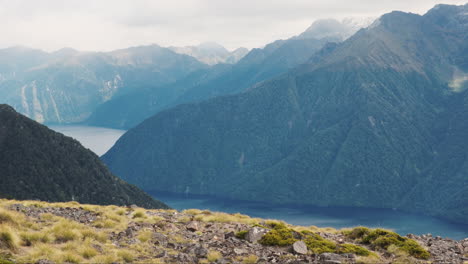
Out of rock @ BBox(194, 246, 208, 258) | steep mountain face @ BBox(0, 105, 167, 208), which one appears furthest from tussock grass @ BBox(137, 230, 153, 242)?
steep mountain face @ BBox(0, 105, 167, 208)

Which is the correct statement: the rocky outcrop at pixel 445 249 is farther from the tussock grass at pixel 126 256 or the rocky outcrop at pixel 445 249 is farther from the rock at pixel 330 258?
the tussock grass at pixel 126 256

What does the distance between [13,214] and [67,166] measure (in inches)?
6128

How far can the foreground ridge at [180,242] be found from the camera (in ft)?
80.9

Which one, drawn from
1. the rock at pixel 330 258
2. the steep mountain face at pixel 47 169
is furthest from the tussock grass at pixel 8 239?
the steep mountain face at pixel 47 169

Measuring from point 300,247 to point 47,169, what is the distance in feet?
518

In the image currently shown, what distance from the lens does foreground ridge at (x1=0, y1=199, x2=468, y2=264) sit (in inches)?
971

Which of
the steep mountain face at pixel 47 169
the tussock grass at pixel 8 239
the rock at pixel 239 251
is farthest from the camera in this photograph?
the steep mountain face at pixel 47 169

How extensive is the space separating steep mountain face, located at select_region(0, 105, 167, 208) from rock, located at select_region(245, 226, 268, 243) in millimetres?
132207

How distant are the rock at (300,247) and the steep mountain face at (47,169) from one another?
135 meters

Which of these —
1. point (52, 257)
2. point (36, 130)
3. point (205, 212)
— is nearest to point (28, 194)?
point (36, 130)

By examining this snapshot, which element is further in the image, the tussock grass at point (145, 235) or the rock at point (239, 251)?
the tussock grass at point (145, 235)

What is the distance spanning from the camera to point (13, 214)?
28.9 meters

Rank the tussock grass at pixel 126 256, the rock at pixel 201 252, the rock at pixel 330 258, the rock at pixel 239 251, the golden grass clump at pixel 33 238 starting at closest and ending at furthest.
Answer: the tussock grass at pixel 126 256 → the rock at pixel 330 258 → the golden grass clump at pixel 33 238 → the rock at pixel 201 252 → the rock at pixel 239 251

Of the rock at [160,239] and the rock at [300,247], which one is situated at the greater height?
the rock at [300,247]
